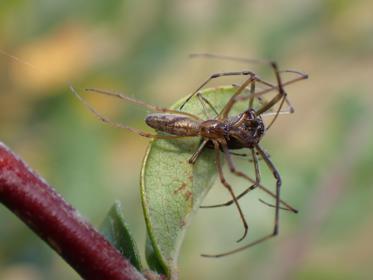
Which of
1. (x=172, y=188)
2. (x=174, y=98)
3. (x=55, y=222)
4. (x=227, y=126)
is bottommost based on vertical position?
(x=174, y=98)

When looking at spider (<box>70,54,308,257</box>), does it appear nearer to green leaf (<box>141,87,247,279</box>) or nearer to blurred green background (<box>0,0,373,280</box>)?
green leaf (<box>141,87,247,279</box>)

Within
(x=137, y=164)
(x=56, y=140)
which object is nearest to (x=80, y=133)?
(x=56, y=140)

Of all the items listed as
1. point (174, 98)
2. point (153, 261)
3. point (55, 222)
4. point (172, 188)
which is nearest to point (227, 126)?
point (172, 188)

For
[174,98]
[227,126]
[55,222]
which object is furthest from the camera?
[174,98]

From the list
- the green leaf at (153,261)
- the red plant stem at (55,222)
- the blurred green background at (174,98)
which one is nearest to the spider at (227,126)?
the green leaf at (153,261)

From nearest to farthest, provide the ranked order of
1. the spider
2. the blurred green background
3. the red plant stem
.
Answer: the red plant stem
the spider
the blurred green background

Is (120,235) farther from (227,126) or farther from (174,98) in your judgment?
(174,98)

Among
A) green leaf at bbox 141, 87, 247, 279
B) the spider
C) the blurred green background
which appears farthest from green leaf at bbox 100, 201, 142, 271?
the blurred green background
